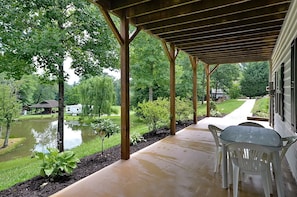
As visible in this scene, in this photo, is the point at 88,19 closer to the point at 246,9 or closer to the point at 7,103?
the point at 7,103

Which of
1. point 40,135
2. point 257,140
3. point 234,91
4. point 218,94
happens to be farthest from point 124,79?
point 218,94

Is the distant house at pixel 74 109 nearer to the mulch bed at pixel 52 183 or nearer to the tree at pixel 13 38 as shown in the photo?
the tree at pixel 13 38

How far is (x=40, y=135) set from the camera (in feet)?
22.6

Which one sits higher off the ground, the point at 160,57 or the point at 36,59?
the point at 160,57

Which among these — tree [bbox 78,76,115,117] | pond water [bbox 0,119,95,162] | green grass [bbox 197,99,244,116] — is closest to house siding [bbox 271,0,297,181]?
pond water [bbox 0,119,95,162]

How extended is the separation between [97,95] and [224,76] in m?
14.5

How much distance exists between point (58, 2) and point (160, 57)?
684 cm

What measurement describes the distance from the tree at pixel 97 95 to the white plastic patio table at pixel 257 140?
7102 mm

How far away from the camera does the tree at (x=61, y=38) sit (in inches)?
189

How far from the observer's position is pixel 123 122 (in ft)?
12.3

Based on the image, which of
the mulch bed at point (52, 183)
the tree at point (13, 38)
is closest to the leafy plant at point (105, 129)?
the mulch bed at point (52, 183)

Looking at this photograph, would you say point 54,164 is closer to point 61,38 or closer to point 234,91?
point 61,38

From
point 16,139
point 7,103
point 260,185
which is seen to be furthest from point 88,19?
point 260,185

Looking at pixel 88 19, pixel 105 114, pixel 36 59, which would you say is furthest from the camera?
pixel 105 114
